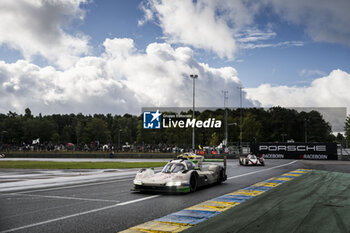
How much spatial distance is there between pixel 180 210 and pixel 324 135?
5122 inches

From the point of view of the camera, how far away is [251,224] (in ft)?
20.4

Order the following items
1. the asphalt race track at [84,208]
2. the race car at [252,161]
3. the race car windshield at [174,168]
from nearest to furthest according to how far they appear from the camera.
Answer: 1. the asphalt race track at [84,208]
2. the race car windshield at [174,168]
3. the race car at [252,161]

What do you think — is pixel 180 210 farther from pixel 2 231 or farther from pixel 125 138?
pixel 125 138

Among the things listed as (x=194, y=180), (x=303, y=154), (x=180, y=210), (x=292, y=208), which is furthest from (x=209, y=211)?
(x=303, y=154)

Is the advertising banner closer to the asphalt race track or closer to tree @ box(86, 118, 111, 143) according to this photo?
the asphalt race track

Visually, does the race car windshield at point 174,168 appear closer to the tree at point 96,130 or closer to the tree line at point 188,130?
the tree line at point 188,130

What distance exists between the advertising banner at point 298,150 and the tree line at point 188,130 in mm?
37534

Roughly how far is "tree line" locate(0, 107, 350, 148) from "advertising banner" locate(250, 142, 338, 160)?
3753 centimetres

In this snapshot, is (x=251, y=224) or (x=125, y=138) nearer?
(x=251, y=224)

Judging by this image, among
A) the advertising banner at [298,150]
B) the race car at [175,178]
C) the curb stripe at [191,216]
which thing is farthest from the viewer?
the advertising banner at [298,150]

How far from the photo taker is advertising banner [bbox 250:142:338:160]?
140 ft

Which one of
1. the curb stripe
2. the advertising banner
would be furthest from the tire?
the advertising banner

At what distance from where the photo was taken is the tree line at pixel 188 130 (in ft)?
298

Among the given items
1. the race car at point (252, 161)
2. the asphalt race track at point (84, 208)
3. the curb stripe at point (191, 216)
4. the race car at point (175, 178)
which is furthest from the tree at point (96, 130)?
the curb stripe at point (191, 216)
